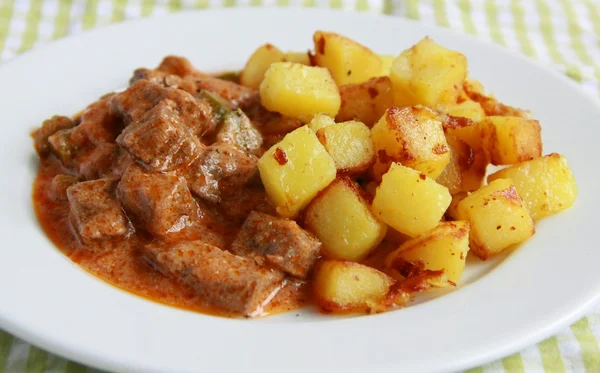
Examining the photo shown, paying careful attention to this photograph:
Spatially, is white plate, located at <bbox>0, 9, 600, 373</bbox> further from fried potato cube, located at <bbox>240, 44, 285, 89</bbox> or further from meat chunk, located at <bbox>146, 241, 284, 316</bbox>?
fried potato cube, located at <bbox>240, 44, 285, 89</bbox>

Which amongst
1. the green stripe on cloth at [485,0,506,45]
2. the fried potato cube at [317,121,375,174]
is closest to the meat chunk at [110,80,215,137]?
the fried potato cube at [317,121,375,174]

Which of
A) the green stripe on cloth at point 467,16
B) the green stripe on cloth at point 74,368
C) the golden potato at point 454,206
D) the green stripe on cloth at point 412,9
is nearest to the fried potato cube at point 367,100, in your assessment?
the golden potato at point 454,206

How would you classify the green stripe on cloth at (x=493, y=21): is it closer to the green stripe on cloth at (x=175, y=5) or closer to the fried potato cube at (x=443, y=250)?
the green stripe on cloth at (x=175, y=5)

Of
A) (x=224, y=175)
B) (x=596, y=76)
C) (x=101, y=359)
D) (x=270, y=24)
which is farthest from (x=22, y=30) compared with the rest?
(x=596, y=76)

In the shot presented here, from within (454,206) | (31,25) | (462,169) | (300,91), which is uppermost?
(300,91)

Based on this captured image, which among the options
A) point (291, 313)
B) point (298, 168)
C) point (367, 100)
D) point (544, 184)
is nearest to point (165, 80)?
point (367, 100)

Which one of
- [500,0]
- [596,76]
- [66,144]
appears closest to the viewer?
[66,144]

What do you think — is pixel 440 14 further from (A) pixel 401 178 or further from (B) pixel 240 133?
(A) pixel 401 178

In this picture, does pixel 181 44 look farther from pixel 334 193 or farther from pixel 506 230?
pixel 506 230
